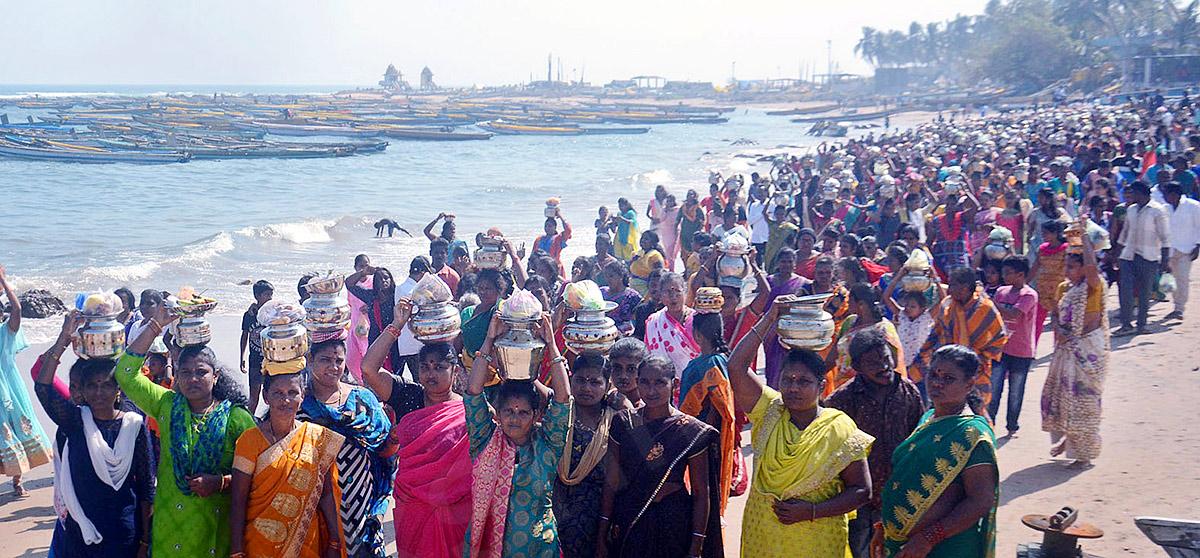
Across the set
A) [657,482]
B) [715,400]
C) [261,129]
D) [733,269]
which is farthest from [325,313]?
[261,129]

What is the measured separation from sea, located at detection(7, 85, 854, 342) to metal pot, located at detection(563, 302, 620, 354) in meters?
10.5

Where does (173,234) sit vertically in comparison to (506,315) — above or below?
below

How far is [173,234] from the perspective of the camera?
80.4ft

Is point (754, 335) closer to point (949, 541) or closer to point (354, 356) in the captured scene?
point (949, 541)

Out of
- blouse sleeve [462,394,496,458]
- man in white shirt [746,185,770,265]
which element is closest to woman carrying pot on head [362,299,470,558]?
blouse sleeve [462,394,496,458]

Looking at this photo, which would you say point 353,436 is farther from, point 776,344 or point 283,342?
point 776,344

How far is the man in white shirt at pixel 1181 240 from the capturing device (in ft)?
34.4

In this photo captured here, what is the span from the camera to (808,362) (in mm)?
3854

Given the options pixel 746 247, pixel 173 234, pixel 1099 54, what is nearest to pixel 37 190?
pixel 173 234

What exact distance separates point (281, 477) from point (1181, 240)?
10036 mm

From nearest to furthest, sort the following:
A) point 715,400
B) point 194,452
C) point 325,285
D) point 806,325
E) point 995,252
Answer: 1. point 806,325
2. point 194,452
3. point 325,285
4. point 715,400
5. point 995,252

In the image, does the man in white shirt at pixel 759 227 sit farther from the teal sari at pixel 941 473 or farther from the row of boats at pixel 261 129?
the row of boats at pixel 261 129

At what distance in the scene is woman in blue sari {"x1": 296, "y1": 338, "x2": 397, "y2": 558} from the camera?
4141 millimetres

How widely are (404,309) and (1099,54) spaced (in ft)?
248
